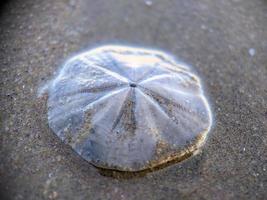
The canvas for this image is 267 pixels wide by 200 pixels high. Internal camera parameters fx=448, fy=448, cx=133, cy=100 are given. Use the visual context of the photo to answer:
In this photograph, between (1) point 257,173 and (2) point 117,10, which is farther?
(2) point 117,10

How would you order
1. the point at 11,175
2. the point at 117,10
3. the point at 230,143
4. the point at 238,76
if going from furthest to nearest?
the point at 117,10, the point at 238,76, the point at 230,143, the point at 11,175

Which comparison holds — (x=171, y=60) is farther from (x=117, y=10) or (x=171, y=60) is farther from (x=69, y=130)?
(x=69, y=130)

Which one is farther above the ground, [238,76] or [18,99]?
[238,76]

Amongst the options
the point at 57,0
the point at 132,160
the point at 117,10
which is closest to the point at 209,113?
the point at 132,160

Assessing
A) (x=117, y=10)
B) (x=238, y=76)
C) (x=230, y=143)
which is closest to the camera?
(x=230, y=143)

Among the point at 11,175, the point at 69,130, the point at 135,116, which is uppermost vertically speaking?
the point at 135,116
